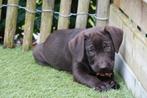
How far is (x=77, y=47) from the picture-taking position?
13.0 ft

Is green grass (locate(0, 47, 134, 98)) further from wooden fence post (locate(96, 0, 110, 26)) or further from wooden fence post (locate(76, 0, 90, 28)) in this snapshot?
wooden fence post (locate(96, 0, 110, 26))

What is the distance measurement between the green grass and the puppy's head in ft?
0.68

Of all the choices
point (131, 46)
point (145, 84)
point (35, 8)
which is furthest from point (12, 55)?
point (145, 84)

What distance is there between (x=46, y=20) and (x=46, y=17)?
0.03 m

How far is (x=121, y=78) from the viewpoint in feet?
13.7

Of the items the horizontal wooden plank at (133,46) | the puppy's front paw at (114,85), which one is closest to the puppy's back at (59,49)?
the horizontal wooden plank at (133,46)

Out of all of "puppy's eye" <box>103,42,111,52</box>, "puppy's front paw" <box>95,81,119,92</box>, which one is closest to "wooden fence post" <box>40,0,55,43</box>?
"puppy's eye" <box>103,42,111,52</box>

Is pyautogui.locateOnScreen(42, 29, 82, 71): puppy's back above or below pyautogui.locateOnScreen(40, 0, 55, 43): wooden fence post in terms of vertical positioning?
below

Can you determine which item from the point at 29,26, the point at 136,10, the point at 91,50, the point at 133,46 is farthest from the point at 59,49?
the point at 136,10

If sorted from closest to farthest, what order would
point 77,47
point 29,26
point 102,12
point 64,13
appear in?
point 77,47 < point 102,12 < point 64,13 < point 29,26

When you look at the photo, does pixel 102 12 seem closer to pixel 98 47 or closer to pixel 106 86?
pixel 98 47

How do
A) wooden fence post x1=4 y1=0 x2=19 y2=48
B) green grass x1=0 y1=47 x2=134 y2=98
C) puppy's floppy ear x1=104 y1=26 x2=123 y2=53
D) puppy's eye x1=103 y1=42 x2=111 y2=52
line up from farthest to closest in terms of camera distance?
1. wooden fence post x1=4 y1=0 x2=19 y2=48
2. puppy's floppy ear x1=104 y1=26 x2=123 y2=53
3. puppy's eye x1=103 y1=42 x2=111 y2=52
4. green grass x1=0 y1=47 x2=134 y2=98

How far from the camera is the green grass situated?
3750 mm

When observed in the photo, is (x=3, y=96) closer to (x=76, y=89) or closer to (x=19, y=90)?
(x=19, y=90)
